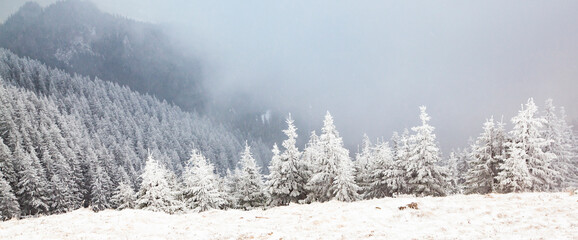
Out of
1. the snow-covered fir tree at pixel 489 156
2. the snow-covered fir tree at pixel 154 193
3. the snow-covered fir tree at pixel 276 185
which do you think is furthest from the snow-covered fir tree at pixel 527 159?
the snow-covered fir tree at pixel 154 193

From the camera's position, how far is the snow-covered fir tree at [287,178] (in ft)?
115

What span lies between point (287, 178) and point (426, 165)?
14476mm

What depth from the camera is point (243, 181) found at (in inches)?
1686

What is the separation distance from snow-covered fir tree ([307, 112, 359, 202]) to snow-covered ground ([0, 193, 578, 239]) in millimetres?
13473

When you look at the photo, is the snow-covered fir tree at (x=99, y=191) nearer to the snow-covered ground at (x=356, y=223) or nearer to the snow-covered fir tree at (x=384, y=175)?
the snow-covered fir tree at (x=384, y=175)

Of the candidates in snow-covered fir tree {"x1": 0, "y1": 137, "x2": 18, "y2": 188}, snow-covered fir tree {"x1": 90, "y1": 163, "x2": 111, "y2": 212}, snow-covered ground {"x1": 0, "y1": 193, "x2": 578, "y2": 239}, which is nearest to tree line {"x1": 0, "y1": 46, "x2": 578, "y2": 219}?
snow-covered fir tree {"x1": 0, "y1": 137, "x2": 18, "y2": 188}

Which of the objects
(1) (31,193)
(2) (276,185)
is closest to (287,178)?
(2) (276,185)

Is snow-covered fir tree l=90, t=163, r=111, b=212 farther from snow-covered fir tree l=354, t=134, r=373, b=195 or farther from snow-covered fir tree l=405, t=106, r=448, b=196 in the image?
snow-covered fir tree l=405, t=106, r=448, b=196

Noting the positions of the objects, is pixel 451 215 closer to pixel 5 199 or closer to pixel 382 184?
pixel 382 184

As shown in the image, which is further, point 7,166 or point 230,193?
point 7,166

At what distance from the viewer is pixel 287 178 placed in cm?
3547

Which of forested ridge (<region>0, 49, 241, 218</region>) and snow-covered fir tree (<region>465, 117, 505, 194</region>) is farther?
forested ridge (<region>0, 49, 241, 218</region>)

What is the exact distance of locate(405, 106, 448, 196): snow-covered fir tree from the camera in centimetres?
3366

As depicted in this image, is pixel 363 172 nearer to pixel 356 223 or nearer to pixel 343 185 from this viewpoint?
pixel 343 185
